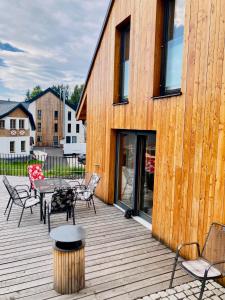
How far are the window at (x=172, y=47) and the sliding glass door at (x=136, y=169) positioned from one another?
41.4 inches

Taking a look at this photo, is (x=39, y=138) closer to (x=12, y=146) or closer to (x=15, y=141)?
(x=15, y=141)

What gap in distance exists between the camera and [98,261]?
3.66 metres

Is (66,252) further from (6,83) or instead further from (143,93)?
(6,83)

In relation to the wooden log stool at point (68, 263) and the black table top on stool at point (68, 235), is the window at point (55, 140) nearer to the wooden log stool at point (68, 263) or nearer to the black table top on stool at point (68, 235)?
the black table top on stool at point (68, 235)

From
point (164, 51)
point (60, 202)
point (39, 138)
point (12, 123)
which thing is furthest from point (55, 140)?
point (164, 51)

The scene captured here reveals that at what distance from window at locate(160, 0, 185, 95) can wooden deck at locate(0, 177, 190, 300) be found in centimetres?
284

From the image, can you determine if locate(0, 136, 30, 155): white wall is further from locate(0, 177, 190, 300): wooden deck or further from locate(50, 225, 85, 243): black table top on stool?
locate(50, 225, 85, 243): black table top on stool

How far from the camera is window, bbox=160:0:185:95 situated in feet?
13.5

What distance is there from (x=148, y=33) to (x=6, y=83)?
4684 centimetres

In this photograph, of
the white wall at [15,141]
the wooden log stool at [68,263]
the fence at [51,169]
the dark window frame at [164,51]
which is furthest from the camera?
the white wall at [15,141]

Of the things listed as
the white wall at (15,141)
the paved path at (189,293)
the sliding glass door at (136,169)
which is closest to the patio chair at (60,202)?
the sliding glass door at (136,169)

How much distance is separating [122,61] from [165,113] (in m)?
2.64

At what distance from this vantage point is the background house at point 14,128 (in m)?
25.9

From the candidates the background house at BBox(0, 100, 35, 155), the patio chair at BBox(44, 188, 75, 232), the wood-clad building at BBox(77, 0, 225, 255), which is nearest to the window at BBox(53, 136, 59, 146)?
the background house at BBox(0, 100, 35, 155)
